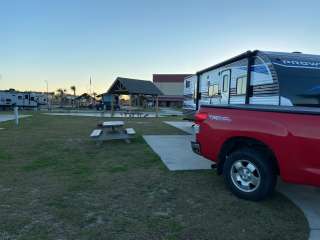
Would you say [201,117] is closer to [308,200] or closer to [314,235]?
[308,200]

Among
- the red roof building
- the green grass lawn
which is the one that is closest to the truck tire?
the green grass lawn

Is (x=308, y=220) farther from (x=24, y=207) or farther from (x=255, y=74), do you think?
(x=255, y=74)

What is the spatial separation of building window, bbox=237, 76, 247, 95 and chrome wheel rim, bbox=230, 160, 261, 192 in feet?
14.5

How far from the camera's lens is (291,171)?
4082 mm

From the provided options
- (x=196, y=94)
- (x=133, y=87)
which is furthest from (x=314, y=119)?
(x=133, y=87)

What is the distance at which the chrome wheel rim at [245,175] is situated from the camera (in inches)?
179

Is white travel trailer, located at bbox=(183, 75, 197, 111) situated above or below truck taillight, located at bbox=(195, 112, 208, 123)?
above

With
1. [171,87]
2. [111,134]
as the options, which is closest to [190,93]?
[111,134]

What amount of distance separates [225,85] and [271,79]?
330cm

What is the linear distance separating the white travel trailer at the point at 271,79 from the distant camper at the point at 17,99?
3833 cm

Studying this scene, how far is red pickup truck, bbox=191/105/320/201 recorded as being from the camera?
3877 mm

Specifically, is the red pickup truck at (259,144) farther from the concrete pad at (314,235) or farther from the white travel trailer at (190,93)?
the white travel trailer at (190,93)

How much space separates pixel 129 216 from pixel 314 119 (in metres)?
2.55

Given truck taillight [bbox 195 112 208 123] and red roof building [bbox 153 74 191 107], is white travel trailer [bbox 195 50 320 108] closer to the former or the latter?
truck taillight [bbox 195 112 208 123]
